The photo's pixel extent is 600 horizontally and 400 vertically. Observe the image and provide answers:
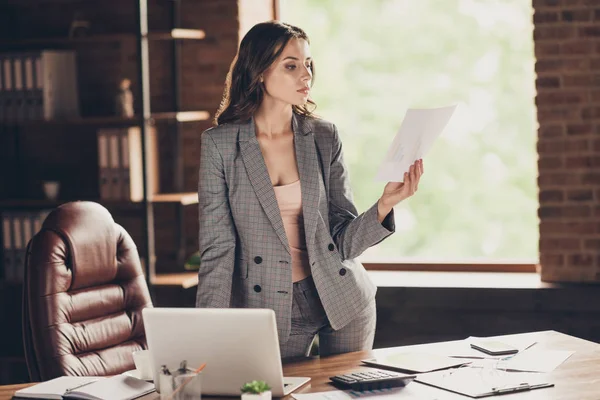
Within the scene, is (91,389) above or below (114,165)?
below

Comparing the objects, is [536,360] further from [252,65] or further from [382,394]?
[252,65]

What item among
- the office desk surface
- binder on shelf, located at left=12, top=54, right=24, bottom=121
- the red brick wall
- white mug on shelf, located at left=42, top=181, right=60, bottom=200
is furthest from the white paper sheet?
binder on shelf, located at left=12, top=54, right=24, bottom=121

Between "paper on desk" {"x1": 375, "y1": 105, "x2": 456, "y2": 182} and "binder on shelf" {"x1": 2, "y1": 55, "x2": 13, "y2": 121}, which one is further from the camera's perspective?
"binder on shelf" {"x1": 2, "y1": 55, "x2": 13, "y2": 121}

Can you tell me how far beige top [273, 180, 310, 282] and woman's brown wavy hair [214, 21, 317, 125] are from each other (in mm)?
290

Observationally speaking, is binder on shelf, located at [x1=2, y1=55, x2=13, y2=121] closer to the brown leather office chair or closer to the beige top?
the brown leather office chair

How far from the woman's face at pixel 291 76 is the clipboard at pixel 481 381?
3.33ft

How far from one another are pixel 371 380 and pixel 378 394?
0.14 feet

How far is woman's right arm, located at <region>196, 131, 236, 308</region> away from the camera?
2.82 metres

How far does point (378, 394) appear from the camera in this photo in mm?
2283

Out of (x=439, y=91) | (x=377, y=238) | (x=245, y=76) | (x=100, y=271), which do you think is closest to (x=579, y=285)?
(x=439, y=91)

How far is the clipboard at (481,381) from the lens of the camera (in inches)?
88.9

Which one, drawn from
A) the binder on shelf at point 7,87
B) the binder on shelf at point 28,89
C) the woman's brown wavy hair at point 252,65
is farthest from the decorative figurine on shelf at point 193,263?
the woman's brown wavy hair at point 252,65

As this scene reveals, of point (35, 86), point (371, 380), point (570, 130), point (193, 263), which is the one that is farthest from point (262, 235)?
point (35, 86)

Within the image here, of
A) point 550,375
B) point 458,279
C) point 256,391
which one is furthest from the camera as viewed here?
point 458,279
